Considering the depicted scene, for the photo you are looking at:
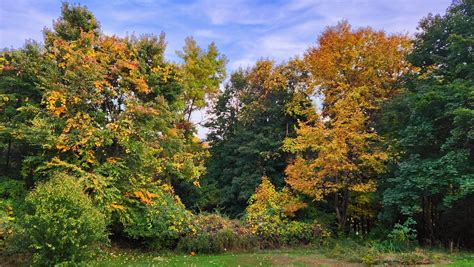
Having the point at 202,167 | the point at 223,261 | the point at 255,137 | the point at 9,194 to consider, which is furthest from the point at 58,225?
the point at 255,137

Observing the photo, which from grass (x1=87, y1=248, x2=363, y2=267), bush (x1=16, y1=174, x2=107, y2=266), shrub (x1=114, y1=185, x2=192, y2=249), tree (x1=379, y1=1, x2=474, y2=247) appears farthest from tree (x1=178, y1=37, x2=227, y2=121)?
bush (x1=16, y1=174, x2=107, y2=266)

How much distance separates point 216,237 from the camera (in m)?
14.2

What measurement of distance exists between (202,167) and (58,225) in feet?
30.2

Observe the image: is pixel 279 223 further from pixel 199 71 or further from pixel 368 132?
pixel 199 71

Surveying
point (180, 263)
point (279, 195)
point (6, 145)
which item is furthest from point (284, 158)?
point (6, 145)

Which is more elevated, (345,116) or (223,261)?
(345,116)

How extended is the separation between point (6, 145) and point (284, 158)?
643 inches

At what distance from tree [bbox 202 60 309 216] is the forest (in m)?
3.08

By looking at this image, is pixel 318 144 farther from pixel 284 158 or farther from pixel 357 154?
pixel 284 158

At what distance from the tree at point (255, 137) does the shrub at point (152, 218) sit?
8884 mm

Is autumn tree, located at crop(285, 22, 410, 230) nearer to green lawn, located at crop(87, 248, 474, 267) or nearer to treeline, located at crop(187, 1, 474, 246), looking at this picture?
treeline, located at crop(187, 1, 474, 246)

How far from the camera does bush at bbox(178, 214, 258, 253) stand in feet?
46.0

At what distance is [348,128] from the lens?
645 inches

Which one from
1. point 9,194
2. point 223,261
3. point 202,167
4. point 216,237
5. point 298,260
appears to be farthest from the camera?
point 202,167
